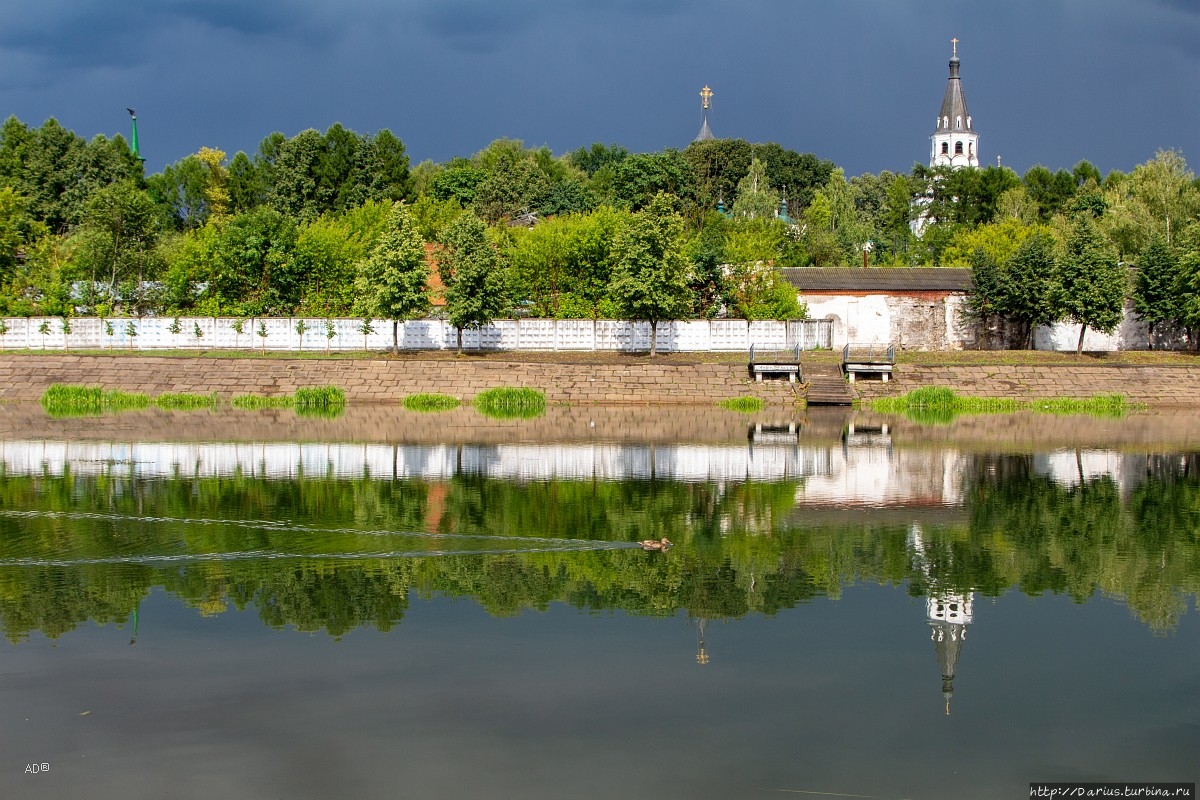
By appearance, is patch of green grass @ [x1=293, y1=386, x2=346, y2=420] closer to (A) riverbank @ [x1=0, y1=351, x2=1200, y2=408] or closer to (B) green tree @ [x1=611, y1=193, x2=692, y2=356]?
(A) riverbank @ [x1=0, y1=351, x2=1200, y2=408]

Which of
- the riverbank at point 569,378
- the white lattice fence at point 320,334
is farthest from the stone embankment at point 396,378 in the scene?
the white lattice fence at point 320,334

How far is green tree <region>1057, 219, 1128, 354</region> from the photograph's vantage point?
165 ft

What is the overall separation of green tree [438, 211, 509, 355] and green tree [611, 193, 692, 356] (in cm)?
513

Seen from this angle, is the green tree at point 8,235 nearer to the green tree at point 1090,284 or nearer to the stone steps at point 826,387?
the stone steps at point 826,387

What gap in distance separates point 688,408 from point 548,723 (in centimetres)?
3271

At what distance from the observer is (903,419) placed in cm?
3872

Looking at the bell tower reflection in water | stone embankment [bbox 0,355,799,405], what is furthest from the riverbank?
the bell tower reflection in water

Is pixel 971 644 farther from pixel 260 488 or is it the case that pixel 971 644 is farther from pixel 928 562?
pixel 260 488

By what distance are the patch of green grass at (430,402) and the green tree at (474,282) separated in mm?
7725

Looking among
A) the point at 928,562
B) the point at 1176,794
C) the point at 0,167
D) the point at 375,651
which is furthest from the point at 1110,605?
the point at 0,167

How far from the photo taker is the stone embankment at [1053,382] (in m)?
44.6

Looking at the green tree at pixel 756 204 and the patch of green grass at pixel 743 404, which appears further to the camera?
the green tree at pixel 756 204

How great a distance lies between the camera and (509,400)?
43.8 metres

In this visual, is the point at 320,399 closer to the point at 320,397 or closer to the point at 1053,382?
the point at 320,397
